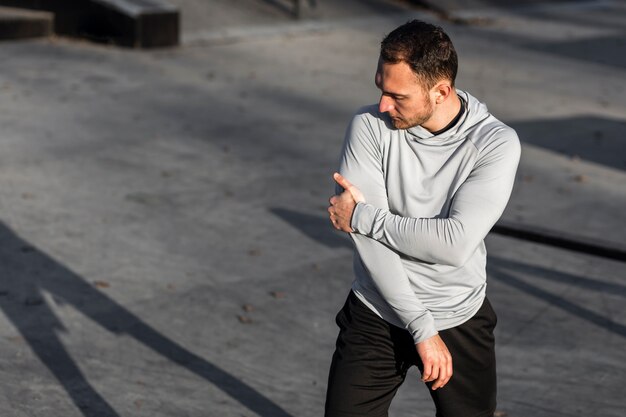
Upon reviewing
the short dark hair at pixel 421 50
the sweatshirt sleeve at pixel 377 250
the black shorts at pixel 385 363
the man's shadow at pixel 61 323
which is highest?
the short dark hair at pixel 421 50

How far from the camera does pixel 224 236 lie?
348 inches

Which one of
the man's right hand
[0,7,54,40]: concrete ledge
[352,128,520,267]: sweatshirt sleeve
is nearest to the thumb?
[352,128,520,267]: sweatshirt sleeve

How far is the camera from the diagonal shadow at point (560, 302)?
288 inches

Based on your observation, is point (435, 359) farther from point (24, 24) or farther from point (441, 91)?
point (24, 24)

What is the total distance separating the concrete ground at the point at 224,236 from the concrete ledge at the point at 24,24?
0.75 feet

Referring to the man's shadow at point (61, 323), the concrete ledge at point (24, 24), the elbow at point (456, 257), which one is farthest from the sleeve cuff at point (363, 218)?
the concrete ledge at point (24, 24)

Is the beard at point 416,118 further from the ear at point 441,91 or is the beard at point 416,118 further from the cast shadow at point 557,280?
the cast shadow at point 557,280

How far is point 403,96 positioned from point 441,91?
152mm

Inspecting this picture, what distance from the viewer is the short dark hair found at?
11.9 feet

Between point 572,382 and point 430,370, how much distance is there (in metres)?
2.87

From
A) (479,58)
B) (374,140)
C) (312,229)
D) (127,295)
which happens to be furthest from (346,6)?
(374,140)

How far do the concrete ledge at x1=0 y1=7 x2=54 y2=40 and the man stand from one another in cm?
1355

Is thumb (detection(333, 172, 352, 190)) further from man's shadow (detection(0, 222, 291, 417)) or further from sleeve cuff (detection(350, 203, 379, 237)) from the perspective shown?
man's shadow (detection(0, 222, 291, 417))

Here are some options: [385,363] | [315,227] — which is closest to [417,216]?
[385,363]
